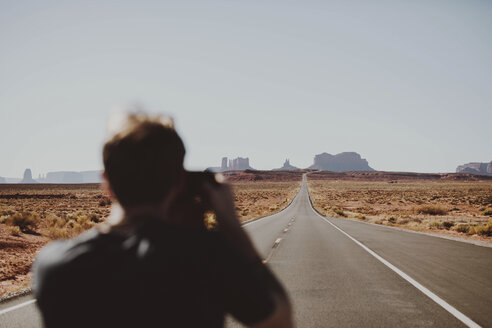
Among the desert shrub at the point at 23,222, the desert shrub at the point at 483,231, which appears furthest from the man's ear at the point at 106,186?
the desert shrub at the point at 483,231

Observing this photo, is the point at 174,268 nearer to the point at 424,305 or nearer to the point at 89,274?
the point at 89,274

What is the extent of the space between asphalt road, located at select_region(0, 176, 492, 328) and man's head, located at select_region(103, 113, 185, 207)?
3.90 meters

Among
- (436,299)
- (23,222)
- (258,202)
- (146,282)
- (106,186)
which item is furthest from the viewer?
(258,202)

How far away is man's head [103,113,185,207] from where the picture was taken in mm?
1232

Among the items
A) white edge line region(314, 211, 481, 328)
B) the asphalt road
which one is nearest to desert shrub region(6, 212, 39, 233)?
the asphalt road

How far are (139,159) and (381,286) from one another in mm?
6390

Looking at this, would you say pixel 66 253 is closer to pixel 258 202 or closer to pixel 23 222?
pixel 23 222

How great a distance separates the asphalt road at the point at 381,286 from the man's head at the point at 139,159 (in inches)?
153

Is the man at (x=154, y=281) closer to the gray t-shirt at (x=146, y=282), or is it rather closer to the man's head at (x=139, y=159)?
the gray t-shirt at (x=146, y=282)

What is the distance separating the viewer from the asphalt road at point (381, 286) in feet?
15.3

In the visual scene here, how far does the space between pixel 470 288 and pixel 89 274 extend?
7.08 metres

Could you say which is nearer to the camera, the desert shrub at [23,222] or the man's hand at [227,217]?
the man's hand at [227,217]

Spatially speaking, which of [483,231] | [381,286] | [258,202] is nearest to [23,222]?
[381,286]

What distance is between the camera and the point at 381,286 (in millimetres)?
6383
